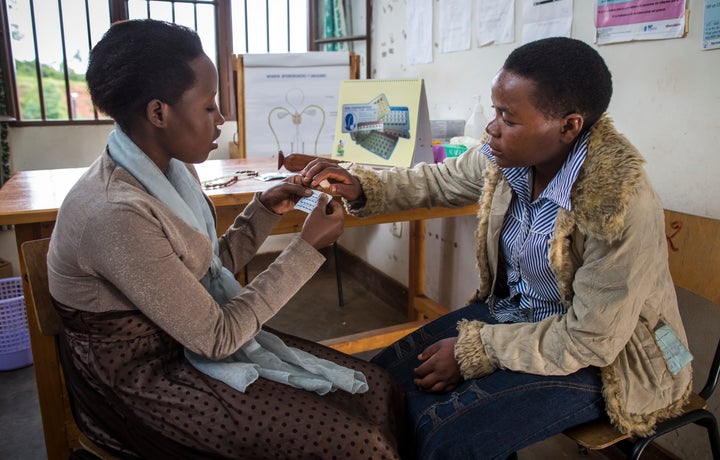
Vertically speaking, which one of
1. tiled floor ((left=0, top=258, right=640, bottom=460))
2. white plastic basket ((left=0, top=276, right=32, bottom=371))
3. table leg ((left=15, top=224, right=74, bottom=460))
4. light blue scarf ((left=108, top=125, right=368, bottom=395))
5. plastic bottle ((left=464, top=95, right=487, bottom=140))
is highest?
plastic bottle ((left=464, top=95, right=487, bottom=140))

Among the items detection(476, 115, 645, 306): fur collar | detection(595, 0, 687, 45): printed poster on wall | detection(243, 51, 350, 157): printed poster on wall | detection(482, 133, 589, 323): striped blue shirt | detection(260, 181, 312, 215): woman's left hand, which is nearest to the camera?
detection(476, 115, 645, 306): fur collar

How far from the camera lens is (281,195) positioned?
4.50 feet

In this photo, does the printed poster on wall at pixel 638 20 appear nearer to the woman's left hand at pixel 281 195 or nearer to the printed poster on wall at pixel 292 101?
the woman's left hand at pixel 281 195

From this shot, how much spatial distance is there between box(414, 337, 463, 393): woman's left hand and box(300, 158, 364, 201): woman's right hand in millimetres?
466

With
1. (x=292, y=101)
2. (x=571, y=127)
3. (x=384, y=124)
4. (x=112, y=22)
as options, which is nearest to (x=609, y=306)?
(x=571, y=127)

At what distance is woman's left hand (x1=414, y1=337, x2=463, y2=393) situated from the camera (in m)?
1.19

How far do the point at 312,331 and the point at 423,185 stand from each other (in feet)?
4.99

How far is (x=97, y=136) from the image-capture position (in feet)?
11.2

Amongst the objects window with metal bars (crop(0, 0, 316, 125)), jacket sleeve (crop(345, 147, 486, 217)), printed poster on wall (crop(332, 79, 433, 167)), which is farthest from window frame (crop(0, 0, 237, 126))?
jacket sleeve (crop(345, 147, 486, 217))

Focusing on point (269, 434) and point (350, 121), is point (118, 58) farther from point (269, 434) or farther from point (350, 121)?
point (350, 121)

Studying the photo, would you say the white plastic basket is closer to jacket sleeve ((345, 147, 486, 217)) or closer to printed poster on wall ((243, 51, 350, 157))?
printed poster on wall ((243, 51, 350, 157))

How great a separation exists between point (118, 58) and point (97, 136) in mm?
2763

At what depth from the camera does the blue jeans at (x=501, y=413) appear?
3.43 ft

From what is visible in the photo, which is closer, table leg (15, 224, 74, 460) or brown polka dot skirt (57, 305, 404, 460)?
brown polka dot skirt (57, 305, 404, 460)
